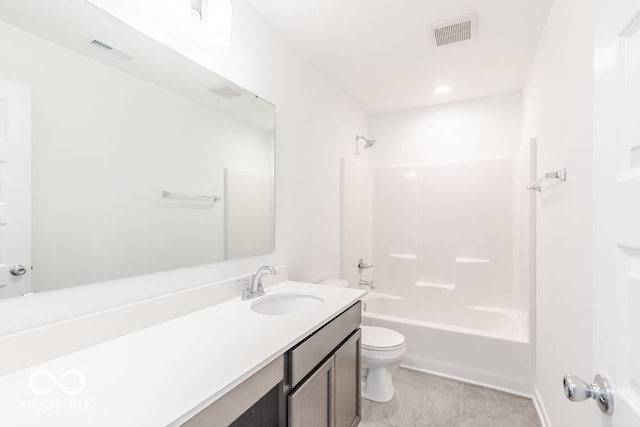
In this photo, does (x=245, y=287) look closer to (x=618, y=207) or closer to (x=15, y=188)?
(x=15, y=188)

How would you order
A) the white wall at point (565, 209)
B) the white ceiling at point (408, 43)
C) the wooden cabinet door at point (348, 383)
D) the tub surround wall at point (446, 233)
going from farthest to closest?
the tub surround wall at point (446, 233) → the white ceiling at point (408, 43) → the wooden cabinet door at point (348, 383) → the white wall at point (565, 209)

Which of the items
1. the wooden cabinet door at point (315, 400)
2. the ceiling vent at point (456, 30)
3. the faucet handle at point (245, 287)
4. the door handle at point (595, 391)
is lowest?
the wooden cabinet door at point (315, 400)

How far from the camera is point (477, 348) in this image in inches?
92.3

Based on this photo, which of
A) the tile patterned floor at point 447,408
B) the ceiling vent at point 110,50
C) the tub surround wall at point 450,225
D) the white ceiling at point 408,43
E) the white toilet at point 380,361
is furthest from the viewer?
the tub surround wall at point 450,225

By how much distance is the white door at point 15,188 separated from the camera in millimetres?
868

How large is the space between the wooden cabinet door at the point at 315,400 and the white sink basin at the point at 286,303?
333 millimetres

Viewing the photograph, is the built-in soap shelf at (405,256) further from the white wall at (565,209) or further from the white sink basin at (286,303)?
the white sink basin at (286,303)

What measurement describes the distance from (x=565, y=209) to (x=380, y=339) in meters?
1.37

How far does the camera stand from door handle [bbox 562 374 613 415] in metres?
0.56

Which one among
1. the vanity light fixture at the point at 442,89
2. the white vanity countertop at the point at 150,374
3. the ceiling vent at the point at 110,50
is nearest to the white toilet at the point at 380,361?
the white vanity countertop at the point at 150,374

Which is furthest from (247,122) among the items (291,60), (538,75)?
(538,75)

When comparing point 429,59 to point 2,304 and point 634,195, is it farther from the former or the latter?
point 2,304

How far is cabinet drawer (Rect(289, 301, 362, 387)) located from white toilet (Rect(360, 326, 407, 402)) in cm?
53

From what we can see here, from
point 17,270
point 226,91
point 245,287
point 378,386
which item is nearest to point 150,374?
point 17,270
